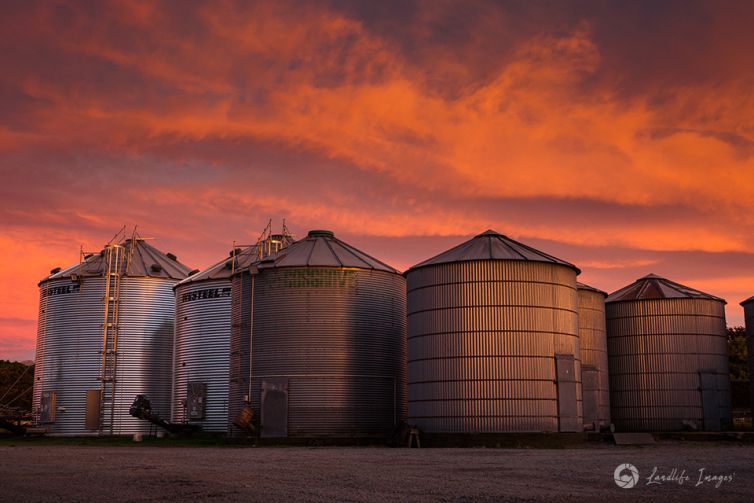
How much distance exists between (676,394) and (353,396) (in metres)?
22.8

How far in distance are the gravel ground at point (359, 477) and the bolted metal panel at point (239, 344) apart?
14.4 m

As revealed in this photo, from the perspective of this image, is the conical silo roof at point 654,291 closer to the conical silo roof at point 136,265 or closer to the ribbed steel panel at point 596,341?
the ribbed steel panel at point 596,341

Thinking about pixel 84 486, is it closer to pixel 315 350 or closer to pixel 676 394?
pixel 315 350

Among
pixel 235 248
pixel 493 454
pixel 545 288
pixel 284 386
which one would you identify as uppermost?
pixel 235 248

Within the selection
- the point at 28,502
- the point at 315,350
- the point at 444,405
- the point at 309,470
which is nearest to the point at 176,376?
the point at 315,350

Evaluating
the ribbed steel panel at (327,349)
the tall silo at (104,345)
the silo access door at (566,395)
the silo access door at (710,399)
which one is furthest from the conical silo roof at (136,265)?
the silo access door at (710,399)

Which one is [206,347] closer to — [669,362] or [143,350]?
[143,350]

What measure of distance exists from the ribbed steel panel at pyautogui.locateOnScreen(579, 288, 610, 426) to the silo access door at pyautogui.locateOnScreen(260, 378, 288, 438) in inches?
775

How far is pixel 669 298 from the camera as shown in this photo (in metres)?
56.9

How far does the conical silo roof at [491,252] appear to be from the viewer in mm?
44500

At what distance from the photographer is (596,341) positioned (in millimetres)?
55594

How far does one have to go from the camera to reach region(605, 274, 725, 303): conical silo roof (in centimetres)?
5737

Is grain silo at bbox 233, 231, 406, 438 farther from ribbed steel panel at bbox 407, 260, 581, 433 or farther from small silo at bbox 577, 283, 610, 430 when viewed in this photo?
small silo at bbox 577, 283, 610, 430

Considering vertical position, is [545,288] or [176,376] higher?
[545,288]
